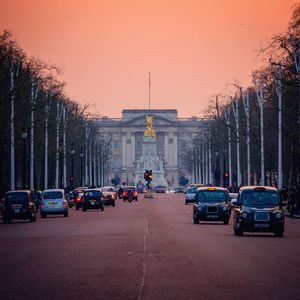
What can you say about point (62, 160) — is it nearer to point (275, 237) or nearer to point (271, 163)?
point (271, 163)

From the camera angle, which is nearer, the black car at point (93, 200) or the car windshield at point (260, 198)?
the car windshield at point (260, 198)

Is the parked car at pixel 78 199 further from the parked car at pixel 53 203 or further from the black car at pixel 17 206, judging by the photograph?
the black car at pixel 17 206

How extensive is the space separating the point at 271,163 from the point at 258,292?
266ft

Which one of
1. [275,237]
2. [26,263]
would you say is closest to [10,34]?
[275,237]

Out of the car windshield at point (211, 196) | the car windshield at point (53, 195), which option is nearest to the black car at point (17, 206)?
the car windshield at point (53, 195)

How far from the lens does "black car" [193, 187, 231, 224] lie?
54188 mm

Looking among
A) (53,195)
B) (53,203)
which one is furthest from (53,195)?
(53,203)

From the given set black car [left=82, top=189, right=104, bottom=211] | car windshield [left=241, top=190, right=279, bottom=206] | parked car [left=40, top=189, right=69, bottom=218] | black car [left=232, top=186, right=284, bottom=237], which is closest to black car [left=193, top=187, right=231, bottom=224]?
black car [left=232, top=186, right=284, bottom=237]

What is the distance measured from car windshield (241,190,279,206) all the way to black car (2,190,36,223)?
69.5 feet

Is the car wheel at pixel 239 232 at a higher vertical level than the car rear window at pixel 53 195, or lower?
lower

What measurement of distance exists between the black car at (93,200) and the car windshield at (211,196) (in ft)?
97.5

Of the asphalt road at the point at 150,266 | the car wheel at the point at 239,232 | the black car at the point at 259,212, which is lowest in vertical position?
the asphalt road at the point at 150,266

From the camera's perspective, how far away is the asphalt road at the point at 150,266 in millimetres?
20891

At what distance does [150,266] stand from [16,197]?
35.4 meters
